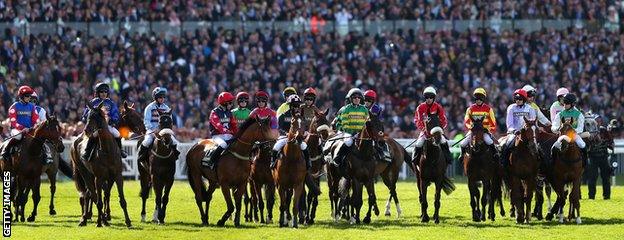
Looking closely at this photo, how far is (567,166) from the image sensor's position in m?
21.0

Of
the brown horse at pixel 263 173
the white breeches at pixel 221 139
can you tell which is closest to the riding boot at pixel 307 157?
the brown horse at pixel 263 173

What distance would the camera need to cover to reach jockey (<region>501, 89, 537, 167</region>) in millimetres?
21367

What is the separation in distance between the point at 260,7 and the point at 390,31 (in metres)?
3.38

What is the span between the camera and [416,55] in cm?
3838

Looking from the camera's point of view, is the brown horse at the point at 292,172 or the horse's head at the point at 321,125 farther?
the horse's head at the point at 321,125

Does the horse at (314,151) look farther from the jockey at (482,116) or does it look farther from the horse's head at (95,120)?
the horse's head at (95,120)

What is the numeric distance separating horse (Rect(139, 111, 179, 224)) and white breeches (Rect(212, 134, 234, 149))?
0.68 meters

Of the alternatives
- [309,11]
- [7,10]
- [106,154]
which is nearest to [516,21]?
[309,11]

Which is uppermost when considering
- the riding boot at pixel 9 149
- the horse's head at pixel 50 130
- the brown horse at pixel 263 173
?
the horse's head at pixel 50 130

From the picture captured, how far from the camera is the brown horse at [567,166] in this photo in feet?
68.1

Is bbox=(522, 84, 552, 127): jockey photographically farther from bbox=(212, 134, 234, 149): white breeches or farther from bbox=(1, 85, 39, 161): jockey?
bbox=(1, 85, 39, 161): jockey

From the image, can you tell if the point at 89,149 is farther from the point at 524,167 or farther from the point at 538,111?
the point at 538,111

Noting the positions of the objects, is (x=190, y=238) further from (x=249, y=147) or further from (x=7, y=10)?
(x=7, y=10)

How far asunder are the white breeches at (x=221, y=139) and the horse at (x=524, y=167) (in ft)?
12.7
